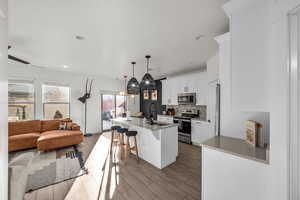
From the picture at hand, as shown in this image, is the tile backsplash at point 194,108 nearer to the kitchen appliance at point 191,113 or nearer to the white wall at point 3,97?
the kitchen appliance at point 191,113

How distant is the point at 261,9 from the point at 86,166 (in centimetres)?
379

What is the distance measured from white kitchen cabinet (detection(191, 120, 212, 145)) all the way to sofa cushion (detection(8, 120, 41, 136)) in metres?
5.19

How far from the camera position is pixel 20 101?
4094 millimetres

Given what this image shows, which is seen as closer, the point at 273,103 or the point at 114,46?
the point at 273,103

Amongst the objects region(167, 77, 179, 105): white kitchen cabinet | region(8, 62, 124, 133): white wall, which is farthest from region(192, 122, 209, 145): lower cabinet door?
region(8, 62, 124, 133): white wall

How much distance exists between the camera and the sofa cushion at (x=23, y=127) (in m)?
3.54

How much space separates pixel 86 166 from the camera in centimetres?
271

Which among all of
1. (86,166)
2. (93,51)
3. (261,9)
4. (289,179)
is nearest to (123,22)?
(93,51)

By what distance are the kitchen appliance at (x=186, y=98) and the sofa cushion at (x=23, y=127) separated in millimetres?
5047

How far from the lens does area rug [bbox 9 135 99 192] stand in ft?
7.21

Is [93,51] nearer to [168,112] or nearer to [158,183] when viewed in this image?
[158,183]

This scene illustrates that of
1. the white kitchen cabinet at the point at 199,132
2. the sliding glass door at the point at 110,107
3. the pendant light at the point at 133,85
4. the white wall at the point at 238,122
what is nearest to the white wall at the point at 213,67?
the white wall at the point at 238,122

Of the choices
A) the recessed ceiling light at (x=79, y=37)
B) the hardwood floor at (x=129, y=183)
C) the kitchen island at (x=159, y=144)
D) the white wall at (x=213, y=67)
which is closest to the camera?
the hardwood floor at (x=129, y=183)

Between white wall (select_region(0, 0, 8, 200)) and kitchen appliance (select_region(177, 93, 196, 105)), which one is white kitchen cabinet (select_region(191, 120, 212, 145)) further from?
white wall (select_region(0, 0, 8, 200))
